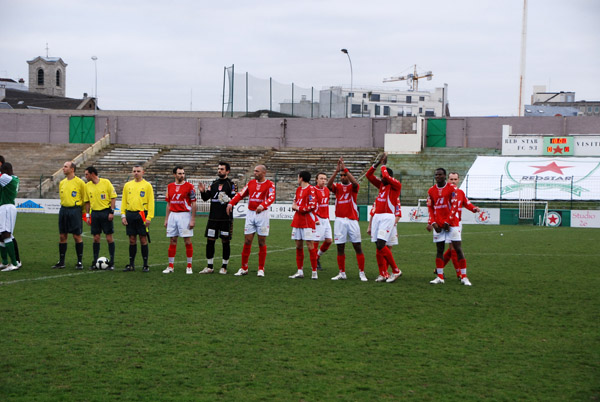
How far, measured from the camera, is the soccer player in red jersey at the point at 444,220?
12.7 metres

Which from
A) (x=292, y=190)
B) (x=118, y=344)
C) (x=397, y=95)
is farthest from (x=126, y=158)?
(x=397, y=95)

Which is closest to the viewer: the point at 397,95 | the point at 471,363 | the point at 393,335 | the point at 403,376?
the point at 403,376

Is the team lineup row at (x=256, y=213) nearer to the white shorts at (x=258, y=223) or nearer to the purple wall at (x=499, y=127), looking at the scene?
the white shorts at (x=258, y=223)

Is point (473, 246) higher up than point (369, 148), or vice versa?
point (369, 148)

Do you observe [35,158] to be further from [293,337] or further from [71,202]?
[293,337]

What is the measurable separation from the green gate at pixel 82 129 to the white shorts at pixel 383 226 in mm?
45916

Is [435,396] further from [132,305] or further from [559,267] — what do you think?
[559,267]

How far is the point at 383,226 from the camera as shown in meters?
12.6

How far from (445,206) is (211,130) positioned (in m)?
43.1

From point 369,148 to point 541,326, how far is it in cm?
4215

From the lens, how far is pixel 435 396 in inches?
234

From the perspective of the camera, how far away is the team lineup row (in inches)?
501

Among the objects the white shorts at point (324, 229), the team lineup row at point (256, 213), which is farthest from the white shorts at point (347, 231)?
the white shorts at point (324, 229)

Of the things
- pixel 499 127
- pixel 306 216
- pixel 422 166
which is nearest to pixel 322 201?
pixel 306 216
